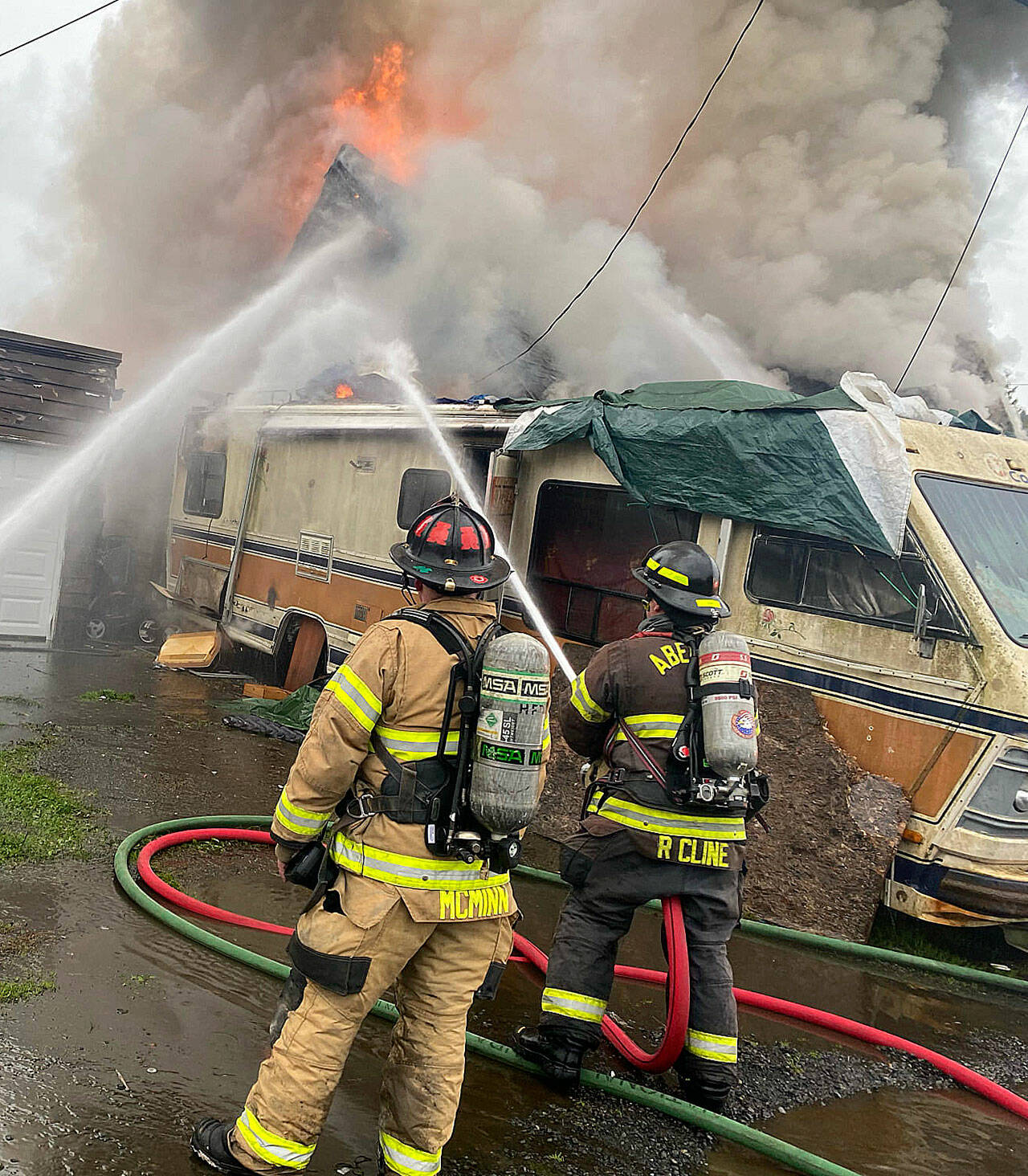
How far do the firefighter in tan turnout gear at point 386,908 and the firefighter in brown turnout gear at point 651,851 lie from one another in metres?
0.88

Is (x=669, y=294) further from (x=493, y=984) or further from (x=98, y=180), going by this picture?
(x=493, y=984)

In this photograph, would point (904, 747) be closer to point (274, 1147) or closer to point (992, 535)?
point (992, 535)

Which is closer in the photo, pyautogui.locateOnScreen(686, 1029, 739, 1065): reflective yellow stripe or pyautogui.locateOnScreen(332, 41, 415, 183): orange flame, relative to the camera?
pyautogui.locateOnScreen(686, 1029, 739, 1065): reflective yellow stripe

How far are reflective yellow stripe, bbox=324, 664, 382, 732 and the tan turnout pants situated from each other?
0.50 m

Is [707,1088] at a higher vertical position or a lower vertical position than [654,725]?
lower

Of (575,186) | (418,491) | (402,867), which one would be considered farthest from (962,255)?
(402,867)

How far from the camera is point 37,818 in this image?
5.72 meters

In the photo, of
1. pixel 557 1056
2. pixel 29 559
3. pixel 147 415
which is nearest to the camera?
pixel 557 1056

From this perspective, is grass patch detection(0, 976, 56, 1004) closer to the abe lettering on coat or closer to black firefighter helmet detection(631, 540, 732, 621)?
the abe lettering on coat

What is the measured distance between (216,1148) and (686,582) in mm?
2420

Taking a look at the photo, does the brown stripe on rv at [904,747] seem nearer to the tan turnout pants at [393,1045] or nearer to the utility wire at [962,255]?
the tan turnout pants at [393,1045]

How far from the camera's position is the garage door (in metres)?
11.8

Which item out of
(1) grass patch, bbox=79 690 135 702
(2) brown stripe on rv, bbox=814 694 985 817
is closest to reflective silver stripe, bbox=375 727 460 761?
(2) brown stripe on rv, bbox=814 694 985 817

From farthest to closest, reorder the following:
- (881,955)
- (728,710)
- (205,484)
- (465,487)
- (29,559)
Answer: (205,484) < (29,559) < (465,487) < (881,955) < (728,710)
